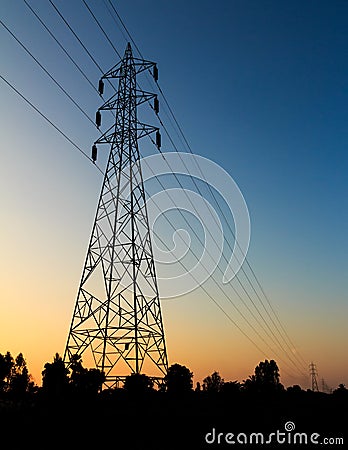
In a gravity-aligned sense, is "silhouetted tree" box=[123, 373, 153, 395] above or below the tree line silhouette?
above

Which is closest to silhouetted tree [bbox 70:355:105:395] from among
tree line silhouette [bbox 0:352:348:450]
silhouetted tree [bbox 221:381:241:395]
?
tree line silhouette [bbox 0:352:348:450]

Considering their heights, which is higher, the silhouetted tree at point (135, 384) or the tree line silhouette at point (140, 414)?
the silhouetted tree at point (135, 384)

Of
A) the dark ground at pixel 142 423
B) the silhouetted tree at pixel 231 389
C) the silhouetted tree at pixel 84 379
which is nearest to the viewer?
the dark ground at pixel 142 423

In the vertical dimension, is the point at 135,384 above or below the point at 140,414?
above

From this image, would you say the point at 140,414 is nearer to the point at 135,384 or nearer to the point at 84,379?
the point at 135,384

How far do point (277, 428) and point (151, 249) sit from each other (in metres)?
13.9

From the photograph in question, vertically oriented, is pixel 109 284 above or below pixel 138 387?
above

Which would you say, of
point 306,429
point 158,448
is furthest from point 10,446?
point 306,429

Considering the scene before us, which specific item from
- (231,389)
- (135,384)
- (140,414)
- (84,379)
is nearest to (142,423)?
(140,414)

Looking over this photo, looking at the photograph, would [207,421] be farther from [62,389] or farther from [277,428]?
[62,389]

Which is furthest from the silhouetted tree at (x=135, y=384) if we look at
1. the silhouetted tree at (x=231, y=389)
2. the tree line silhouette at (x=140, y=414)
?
the silhouetted tree at (x=231, y=389)

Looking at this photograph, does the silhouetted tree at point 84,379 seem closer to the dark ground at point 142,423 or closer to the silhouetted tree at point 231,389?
the dark ground at point 142,423

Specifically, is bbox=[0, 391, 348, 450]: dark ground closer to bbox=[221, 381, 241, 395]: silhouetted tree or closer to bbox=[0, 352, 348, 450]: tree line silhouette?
bbox=[0, 352, 348, 450]: tree line silhouette

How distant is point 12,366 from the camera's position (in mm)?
108250
